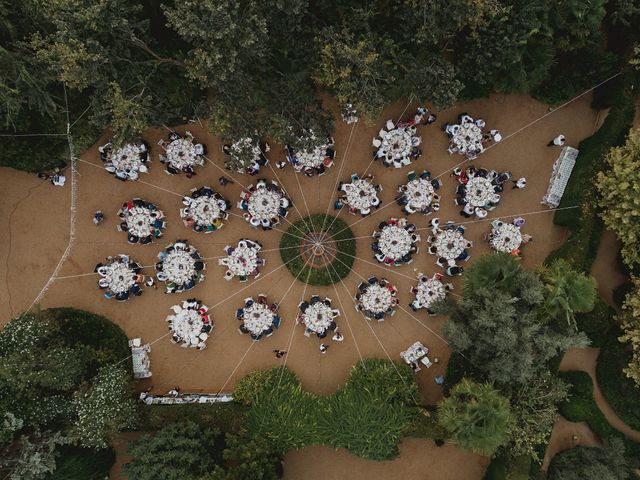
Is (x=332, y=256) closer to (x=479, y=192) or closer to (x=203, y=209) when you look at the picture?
(x=203, y=209)

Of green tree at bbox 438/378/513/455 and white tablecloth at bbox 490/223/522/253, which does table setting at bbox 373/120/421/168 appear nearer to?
white tablecloth at bbox 490/223/522/253

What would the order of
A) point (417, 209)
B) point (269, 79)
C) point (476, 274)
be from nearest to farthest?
point (269, 79) < point (476, 274) < point (417, 209)

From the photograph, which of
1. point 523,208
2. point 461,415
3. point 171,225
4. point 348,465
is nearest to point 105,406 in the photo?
point 171,225

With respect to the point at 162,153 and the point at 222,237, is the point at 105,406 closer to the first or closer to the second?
the point at 222,237

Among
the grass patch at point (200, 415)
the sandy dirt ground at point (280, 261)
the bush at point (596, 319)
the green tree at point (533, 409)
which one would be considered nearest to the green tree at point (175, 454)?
the grass patch at point (200, 415)

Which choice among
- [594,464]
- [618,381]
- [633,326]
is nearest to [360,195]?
[633,326]

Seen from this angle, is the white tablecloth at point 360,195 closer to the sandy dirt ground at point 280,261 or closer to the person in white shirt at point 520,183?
the sandy dirt ground at point 280,261

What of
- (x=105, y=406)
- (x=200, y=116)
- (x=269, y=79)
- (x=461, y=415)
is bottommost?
(x=105, y=406)
